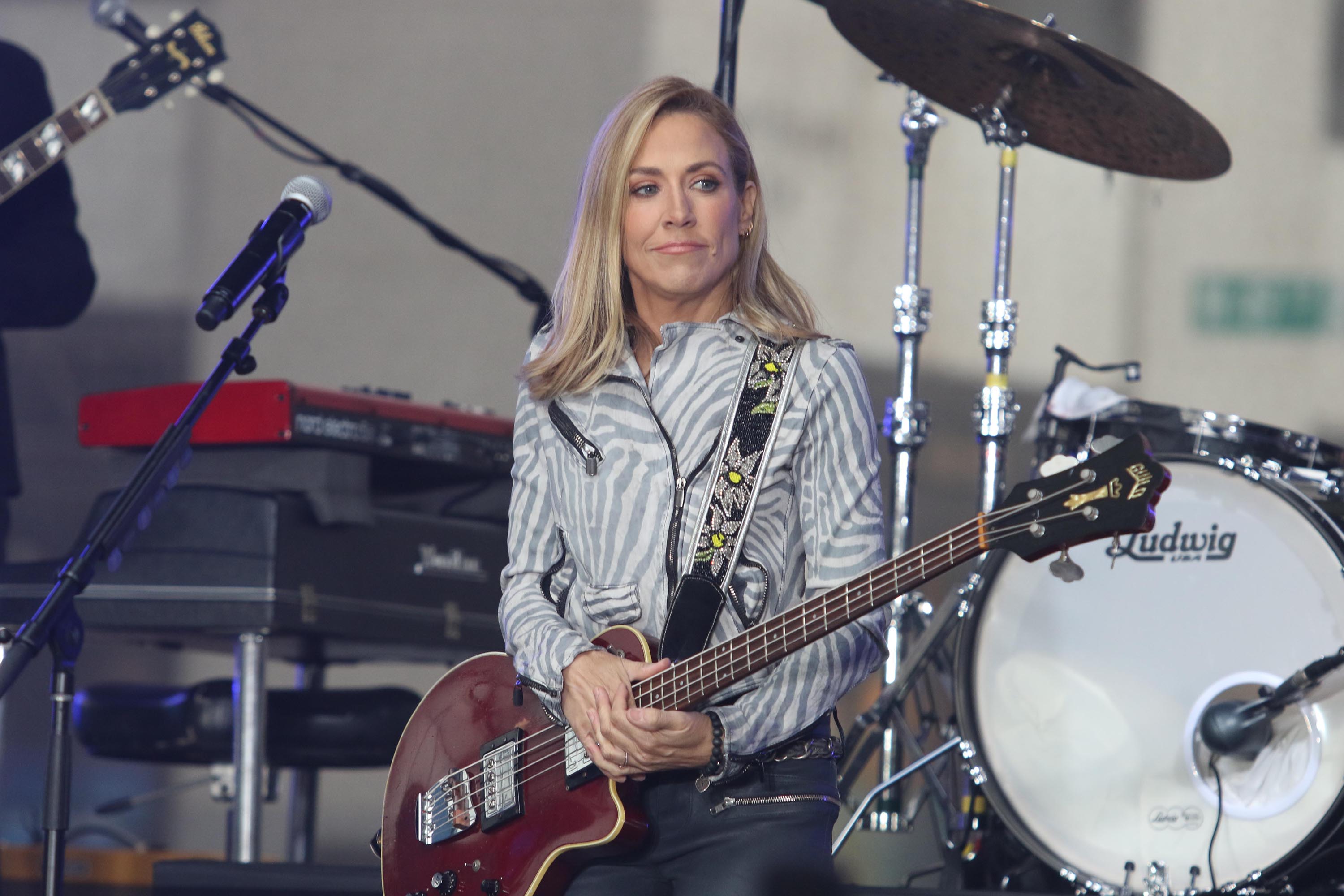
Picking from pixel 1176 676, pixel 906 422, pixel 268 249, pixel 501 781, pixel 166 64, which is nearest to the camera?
pixel 501 781

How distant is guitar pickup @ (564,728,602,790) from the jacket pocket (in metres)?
0.16

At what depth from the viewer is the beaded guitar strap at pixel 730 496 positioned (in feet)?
6.29

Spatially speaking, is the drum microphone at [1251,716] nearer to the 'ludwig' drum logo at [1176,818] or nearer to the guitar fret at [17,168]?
the 'ludwig' drum logo at [1176,818]

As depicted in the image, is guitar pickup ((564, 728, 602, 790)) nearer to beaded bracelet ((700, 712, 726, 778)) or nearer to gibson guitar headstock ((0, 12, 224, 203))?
beaded bracelet ((700, 712, 726, 778))

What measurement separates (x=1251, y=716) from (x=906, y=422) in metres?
0.93

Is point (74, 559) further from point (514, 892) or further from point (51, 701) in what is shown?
point (514, 892)

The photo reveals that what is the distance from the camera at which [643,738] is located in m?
1.80

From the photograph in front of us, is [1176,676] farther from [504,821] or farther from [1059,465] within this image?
[504,821]

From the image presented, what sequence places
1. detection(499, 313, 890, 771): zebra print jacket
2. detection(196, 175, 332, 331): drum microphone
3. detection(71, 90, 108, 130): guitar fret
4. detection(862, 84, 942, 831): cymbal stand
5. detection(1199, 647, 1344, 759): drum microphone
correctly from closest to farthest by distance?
detection(499, 313, 890, 771): zebra print jacket
detection(196, 175, 332, 331): drum microphone
detection(1199, 647, 1344, 759): drum microphone
detection(862, 84, 942, 831): cymbal stand
detection(71, 90, 108, 130): guitar fret

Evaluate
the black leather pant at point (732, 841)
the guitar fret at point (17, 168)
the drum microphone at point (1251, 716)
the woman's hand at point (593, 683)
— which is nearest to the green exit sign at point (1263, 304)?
the drum microphone at point (1251, 716)

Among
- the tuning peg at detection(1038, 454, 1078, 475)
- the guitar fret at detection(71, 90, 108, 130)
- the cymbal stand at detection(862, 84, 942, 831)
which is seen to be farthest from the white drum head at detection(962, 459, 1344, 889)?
the guitar fret at detection(71, 90, 108, 130)

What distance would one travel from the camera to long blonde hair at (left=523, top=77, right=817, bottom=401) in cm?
213

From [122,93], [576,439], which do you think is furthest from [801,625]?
[122,93]

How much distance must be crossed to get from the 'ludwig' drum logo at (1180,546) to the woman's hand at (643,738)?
42.4 inches
